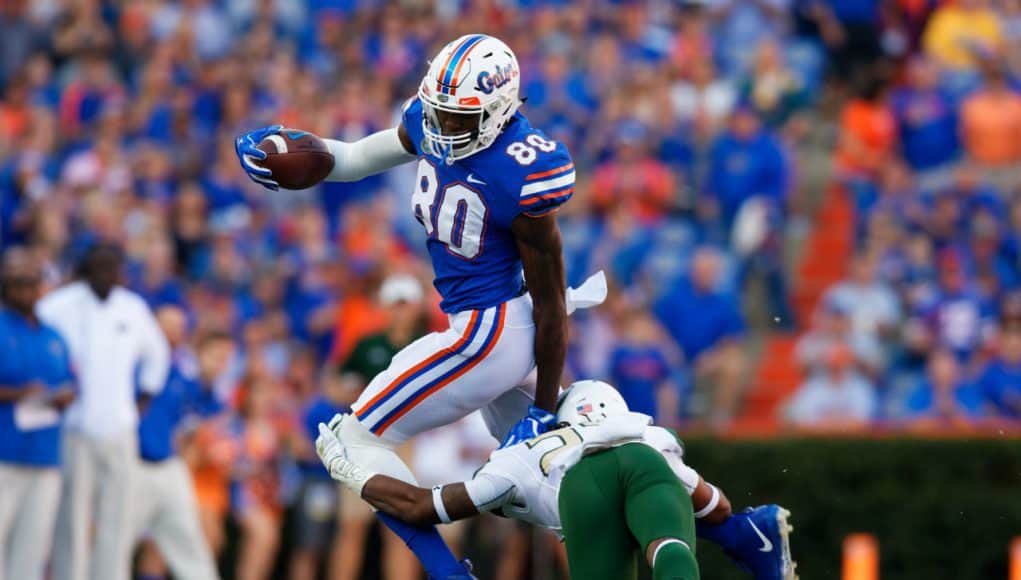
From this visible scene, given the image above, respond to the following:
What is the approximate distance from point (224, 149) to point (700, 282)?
3.78m

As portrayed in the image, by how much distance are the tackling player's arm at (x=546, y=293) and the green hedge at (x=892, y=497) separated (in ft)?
14.2

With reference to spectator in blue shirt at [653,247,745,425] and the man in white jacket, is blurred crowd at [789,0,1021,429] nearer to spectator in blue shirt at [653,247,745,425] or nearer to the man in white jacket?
spectator in blue shirt at [653,247,745,425]

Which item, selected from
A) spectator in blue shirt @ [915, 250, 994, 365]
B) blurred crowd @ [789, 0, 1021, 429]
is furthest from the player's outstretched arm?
spectator in blue shirt @ [915, 250, 994, 365]

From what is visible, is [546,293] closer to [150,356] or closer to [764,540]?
[764,540]

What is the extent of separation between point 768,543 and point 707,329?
528cm

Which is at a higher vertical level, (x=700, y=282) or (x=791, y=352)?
(x=700, y=282)

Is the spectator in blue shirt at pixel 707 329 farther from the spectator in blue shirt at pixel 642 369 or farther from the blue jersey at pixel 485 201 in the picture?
the blue jersey at pixel 485 201

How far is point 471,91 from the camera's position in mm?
5887

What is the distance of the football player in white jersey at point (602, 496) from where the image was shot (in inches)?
222

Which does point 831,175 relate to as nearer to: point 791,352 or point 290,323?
point 791,352

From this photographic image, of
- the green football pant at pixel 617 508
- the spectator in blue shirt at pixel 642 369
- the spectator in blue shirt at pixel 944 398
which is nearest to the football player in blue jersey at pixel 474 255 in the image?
the green football pant at pixel 617 508

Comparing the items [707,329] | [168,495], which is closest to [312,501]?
[168,495]

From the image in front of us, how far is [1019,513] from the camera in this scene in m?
10.2

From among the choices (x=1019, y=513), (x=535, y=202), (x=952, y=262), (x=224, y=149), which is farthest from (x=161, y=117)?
(x=535, y=202)
